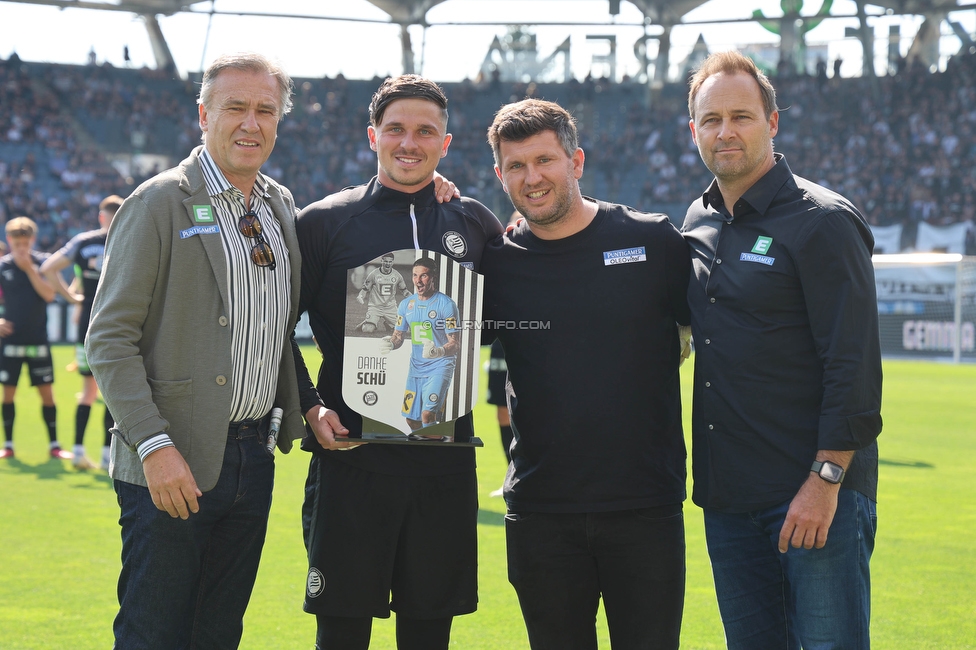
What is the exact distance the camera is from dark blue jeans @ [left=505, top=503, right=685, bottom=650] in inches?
127

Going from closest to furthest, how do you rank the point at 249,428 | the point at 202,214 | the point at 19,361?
the point at 202,214, the point at 249,428, the point at 19,361

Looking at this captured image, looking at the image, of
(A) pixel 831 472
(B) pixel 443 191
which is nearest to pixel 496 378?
(B) pixel 443 191

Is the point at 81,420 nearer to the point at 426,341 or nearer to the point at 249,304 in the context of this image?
the point at 249,304

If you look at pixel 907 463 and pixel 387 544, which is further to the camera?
pixel 907 463

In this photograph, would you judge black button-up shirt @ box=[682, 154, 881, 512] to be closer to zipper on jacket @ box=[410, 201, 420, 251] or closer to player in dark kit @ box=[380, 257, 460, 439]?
player in dark kit @ box=[380, 257, 460, 439]

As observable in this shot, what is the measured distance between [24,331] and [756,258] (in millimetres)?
8944

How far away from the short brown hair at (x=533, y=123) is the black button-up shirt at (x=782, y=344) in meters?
0.65

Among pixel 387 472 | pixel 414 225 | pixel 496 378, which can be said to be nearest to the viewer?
pixel 387 472

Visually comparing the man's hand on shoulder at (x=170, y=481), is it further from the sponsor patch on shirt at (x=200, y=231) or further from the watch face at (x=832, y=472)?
the watch face at (x=832, y=472)

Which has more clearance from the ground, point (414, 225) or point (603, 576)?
point (414, 225)

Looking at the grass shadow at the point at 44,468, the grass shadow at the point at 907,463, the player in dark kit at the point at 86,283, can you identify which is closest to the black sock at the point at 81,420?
the player in dark kit at the point at 86,283

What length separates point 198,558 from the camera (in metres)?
3.10

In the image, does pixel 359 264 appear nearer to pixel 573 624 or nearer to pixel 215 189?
pixel 215 189

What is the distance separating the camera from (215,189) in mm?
3230
